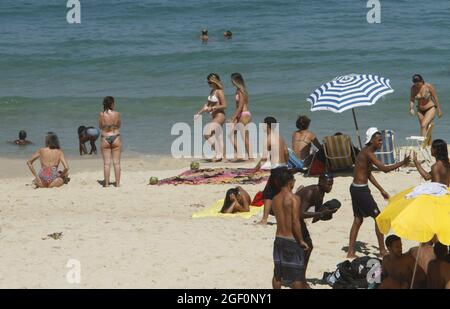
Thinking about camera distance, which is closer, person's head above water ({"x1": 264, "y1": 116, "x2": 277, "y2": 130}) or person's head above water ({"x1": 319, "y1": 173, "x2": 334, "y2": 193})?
person's head above water ({"x1": 319, "y1": 173, "x2": 334, "y2": 193})

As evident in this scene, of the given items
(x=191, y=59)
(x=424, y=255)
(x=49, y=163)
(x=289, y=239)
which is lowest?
(x=424, y=255)

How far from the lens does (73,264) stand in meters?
9.33

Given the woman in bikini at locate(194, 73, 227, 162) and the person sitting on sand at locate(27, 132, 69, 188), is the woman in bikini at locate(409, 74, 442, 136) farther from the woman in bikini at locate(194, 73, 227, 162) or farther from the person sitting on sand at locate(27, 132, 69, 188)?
the person sitting on sand at locate(27, 132, 69, 188)

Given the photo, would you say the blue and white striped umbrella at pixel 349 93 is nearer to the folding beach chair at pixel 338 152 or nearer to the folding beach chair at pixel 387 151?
the folding beach chair at pixel 338 152

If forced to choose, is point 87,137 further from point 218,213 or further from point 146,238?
point 146,238

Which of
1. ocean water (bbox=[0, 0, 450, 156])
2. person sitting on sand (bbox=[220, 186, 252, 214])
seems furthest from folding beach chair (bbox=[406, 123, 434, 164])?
person sitting on sand (bbox=[220, 186, 252, 214])

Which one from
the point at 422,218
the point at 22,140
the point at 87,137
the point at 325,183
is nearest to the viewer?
the point at 422,218

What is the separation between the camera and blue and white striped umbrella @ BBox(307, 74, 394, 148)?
12.3 metres

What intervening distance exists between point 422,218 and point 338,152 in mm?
6079

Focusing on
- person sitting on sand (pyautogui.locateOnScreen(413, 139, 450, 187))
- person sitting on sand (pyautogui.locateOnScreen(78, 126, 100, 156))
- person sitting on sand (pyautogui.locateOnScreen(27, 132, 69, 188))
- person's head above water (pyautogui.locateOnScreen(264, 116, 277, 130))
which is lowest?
person sitting on sand (pyautogui.locateOnScreen(413, 139, 450, 187))

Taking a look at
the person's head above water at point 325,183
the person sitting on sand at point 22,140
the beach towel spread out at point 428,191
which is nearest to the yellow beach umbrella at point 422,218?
the beach towel spread out at point 428,191

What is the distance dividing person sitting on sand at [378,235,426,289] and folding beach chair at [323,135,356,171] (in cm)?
523

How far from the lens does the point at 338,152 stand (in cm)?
1322

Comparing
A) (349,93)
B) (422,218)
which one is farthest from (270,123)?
(422,218)
